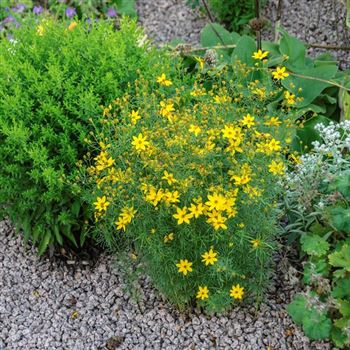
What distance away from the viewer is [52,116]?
11.0 ft

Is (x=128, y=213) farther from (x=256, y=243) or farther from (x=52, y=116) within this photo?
(x=52, y=116)

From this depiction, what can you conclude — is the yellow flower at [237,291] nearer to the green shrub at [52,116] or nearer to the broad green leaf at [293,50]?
the green shrub at [52,116]

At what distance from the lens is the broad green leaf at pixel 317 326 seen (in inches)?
107

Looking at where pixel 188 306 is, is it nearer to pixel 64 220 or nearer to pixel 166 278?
pixel 166 278

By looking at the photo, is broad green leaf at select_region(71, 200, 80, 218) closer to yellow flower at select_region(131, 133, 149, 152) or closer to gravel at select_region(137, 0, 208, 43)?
yellow flower at select_region(131, 133, 149, 152)

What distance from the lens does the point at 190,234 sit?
2809 mm

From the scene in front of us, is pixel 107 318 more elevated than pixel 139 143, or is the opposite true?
pixel 139 143

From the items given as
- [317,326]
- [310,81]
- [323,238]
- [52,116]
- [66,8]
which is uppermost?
[52,116]

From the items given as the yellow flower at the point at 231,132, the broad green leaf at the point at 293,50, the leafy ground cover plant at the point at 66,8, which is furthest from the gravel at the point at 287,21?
the yellow flower at the point at 231,132

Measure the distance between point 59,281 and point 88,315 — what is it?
304 millimetres

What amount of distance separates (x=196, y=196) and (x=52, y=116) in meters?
0.95

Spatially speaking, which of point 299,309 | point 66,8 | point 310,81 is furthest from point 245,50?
point 66,8

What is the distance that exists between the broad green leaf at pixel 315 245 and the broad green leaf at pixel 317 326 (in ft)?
0.83

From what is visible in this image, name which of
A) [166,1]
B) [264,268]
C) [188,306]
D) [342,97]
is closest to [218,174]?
[264,268]
